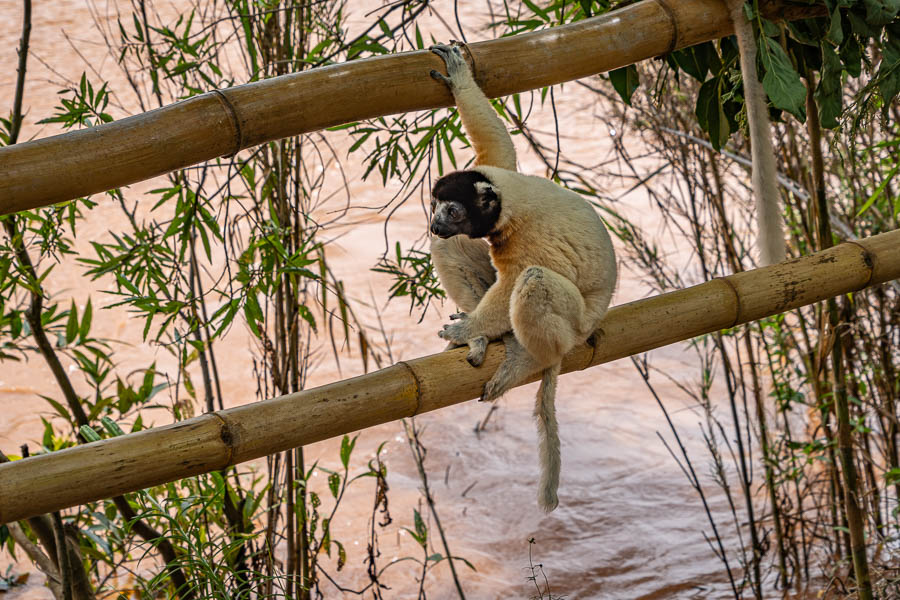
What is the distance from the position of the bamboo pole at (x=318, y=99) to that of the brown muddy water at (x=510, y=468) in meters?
2.16

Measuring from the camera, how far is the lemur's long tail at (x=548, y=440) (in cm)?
176

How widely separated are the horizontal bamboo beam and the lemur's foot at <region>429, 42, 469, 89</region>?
540mm

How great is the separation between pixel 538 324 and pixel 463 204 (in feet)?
0.96

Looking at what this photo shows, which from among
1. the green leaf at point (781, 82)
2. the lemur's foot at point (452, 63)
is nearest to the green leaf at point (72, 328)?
the lemur's foot at point (452, 63)

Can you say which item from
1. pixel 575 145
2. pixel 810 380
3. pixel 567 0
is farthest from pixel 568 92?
pixel 567 0

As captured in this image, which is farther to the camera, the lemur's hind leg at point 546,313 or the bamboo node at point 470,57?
the lemur's hind leg at point 546,313

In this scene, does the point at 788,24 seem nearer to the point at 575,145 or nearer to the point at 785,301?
the point at 785,301

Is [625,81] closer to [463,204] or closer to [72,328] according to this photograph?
[463,204]

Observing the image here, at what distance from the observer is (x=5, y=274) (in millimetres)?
2209

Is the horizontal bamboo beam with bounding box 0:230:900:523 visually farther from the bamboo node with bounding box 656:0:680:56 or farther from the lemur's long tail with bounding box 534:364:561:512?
the bamboo node with bounding box 656:0:680:56

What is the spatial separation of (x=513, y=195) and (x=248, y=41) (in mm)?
1025

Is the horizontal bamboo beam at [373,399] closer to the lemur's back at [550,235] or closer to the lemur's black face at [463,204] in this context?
the lemur's back at [550,235]

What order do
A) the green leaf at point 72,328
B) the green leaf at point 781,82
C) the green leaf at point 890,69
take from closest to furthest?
the green leaf at point 781,82 < the green leaf at point 890,69 < the green leaf at point 72,328

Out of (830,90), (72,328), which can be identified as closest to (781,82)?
(830,90)
